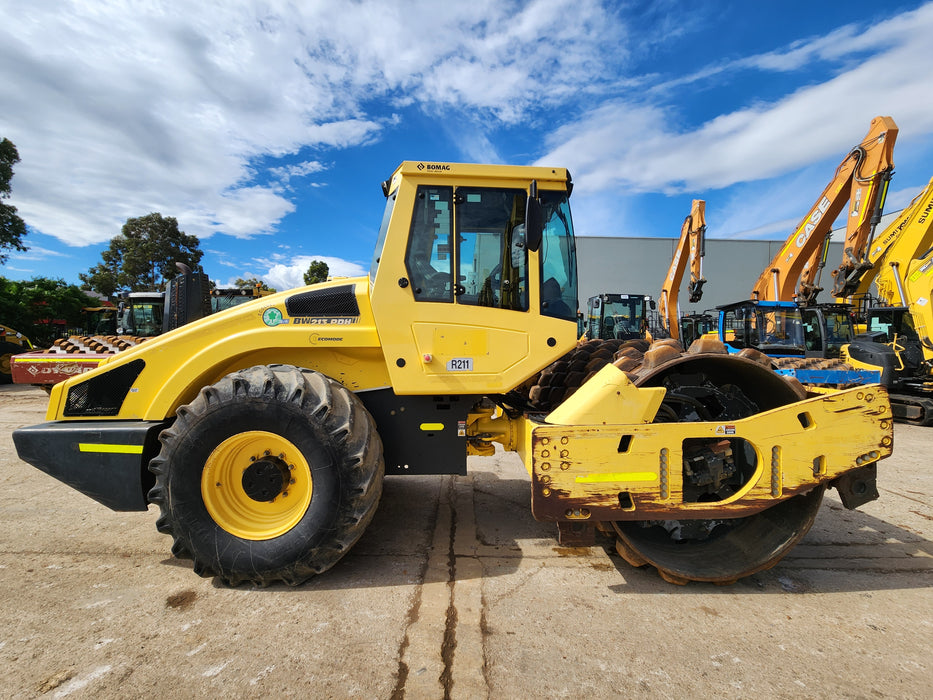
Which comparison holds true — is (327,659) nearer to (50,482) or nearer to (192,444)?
(192,444)

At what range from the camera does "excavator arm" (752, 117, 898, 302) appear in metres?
9.40

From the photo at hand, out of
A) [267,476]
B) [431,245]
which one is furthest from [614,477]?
[267,476]

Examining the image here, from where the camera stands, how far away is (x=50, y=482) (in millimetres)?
4926

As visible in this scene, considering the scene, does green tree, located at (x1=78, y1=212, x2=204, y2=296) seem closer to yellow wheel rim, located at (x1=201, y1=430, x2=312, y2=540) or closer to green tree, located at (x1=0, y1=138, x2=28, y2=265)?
green tree, located at (x1=0, y1=138, x2=28, y2=265)

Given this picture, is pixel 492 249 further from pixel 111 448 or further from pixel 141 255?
pixel 141 255

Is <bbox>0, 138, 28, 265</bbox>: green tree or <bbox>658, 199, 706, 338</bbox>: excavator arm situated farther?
<bbox>0, 138, 28, 265</bbox>: green tree

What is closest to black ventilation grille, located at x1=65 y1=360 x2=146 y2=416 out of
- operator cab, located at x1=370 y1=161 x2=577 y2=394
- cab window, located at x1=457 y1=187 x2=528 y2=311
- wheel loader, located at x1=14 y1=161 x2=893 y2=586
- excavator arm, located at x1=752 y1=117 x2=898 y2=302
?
wheel loader, located at x1=14 y1=161 x2=893 y2=586

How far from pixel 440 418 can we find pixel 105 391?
2.36 metres

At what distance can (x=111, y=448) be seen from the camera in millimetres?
3105

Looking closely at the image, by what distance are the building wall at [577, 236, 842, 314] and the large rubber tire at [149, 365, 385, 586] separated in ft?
92.2

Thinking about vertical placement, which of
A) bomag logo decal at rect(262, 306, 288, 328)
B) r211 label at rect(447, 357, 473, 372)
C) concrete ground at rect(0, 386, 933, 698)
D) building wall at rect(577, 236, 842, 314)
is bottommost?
concrete ground at rect(0, 386, 933, 698)

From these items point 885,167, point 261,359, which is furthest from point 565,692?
point 885,167

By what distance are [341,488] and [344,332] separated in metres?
1.03

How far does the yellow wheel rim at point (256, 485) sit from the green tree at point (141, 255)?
130 ft
